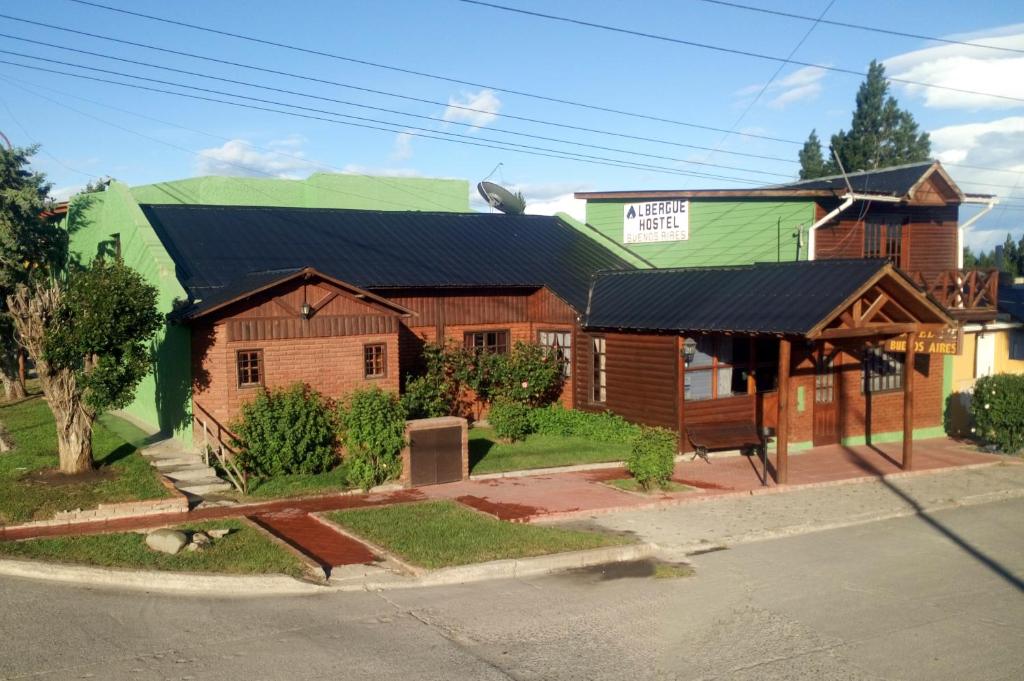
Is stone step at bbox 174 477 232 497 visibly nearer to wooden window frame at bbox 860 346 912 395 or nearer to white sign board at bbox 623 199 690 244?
wooden window frame at bbox 860 346 912 395

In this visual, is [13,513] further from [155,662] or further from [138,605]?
[155,662]

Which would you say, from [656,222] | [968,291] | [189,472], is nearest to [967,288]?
[968,291]

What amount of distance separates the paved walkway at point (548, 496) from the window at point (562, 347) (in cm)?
466

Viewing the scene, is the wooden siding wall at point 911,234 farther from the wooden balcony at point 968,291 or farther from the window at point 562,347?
the window at point 562,347

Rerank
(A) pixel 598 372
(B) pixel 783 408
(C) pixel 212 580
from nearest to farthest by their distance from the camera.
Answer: (C) pixel 212 580, (B) pixel 783 408, (A) pixel 598 372

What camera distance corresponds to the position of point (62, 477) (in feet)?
49.0

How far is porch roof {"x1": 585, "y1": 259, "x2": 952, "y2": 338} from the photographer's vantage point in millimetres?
16266

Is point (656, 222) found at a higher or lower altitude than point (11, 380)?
higher

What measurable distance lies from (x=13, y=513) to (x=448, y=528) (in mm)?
6039

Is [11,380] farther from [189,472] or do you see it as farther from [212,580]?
[212,580]

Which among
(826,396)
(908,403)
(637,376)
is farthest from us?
(826,396)

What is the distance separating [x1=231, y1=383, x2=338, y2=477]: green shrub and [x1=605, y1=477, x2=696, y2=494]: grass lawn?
518 centimetres

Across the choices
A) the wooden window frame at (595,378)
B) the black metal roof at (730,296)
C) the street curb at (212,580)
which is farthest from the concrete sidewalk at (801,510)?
the wooden window frame at (595,378)

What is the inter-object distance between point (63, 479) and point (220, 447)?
246cm
